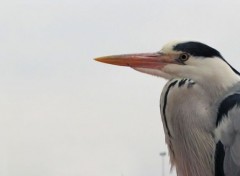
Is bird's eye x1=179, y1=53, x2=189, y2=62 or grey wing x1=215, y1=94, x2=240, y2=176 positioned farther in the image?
bird's eye x1=179, y1=53, x2=189, y2=62

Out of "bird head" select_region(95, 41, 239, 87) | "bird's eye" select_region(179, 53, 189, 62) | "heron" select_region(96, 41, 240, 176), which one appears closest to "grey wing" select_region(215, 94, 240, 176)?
"heron" select_region(96, 41, 240, 176)

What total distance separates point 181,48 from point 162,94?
215mm

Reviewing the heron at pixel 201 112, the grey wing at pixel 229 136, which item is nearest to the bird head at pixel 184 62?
the heron at pixel 201 112

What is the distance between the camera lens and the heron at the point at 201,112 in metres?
2.84

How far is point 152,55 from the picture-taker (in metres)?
3.02

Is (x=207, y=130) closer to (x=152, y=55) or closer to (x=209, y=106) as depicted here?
(x=209, y=106)

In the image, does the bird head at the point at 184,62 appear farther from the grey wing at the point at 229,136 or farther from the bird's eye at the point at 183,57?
the grey wing at the point at 229,136

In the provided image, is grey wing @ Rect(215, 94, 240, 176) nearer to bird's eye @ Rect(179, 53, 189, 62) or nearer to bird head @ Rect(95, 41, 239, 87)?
bird head @ Rect(95, 41, 239, 87)

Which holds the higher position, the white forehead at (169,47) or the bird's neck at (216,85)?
the white forehead at (169,47)

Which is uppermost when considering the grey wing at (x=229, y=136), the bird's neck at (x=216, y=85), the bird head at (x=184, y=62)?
the bird head at (x=184, y=62)

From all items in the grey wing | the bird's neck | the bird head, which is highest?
the bird head

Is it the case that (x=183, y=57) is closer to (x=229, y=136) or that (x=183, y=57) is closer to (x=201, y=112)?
(x=201, y=112)

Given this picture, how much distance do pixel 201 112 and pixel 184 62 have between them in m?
0.23

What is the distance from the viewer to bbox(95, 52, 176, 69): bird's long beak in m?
2.98
